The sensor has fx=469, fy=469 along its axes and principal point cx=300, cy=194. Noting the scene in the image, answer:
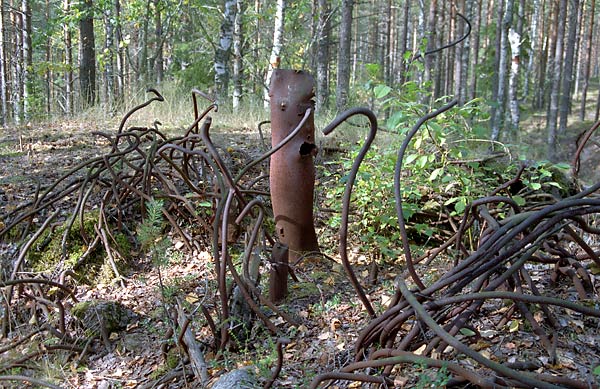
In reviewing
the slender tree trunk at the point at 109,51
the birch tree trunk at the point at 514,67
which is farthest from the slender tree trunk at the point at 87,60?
the birch tree trunk at the point at 514,67

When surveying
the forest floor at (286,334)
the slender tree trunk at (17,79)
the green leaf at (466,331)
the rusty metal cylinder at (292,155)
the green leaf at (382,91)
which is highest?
the slender tree trunk at (17,79)

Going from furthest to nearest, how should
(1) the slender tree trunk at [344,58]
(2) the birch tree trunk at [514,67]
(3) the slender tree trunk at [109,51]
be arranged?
(2) the birch tree trunk at [514,67] → (1) the slender tree trunk at [344,58] → (3) the slender tree trunk at [109,51]

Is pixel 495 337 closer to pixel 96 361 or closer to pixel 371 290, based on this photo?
pixel 371 290

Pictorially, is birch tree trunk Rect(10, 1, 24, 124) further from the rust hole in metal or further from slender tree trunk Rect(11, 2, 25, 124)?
the rust hole in metal

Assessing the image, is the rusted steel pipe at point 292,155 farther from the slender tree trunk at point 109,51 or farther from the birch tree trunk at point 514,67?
the birch tree trunk at point 514,67

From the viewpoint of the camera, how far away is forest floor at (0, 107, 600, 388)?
160cm

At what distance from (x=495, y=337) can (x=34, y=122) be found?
787 cm

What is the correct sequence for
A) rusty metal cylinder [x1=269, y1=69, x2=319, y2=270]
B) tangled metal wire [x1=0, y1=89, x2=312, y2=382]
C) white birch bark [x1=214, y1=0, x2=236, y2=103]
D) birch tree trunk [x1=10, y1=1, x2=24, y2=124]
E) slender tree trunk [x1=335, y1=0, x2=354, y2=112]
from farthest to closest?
white birch bark [x1=214, y1=0, x2=236, y2=103]
birch tree trunk [x1=10, y1=1, x2=24, y2=124]
slender tree trunk [x1=335, y1=0, x2=354, y2=112]
rusty metal cylinder [x1=269, y1=69, x2=319, y2=270]
tangled metal wire [x1=0, y1=89, x2=312, y2=382]

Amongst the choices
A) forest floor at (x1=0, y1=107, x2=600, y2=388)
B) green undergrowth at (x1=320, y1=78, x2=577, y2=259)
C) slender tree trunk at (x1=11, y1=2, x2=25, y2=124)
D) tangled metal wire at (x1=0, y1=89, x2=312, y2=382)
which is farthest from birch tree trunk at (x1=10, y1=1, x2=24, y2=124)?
green undergrowth at (x1=320, y1=78, x2=577, y2=259)

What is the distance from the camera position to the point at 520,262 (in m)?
1.46

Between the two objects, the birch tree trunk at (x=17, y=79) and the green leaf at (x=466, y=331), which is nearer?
the green leaf at (x=466, y=331)

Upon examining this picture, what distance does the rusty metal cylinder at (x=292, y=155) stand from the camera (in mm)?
2654

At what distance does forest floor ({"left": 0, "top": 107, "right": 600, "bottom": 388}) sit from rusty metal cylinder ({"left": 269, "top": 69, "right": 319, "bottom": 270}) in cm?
34

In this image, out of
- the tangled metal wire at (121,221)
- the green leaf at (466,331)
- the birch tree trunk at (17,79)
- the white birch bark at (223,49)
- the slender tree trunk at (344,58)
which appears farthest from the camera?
the white birch bark at (223,49)
